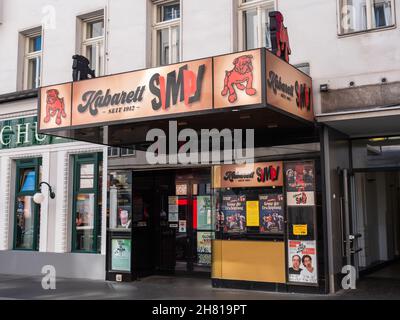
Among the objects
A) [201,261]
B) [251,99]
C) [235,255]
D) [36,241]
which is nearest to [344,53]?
[251,99]

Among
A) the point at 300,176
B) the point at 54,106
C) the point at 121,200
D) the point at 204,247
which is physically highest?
the point at 54,106

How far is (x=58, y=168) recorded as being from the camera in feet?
42.0

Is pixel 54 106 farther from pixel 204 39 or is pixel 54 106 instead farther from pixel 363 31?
pixel 363 31

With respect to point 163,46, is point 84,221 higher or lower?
lower

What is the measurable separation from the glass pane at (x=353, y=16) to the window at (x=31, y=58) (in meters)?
8.28

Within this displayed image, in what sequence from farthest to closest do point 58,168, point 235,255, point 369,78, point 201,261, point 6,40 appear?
point 6,40
point 58,168
point 201,261
point 235,255
point 369,78

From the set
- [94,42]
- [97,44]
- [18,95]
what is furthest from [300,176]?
[18,95]

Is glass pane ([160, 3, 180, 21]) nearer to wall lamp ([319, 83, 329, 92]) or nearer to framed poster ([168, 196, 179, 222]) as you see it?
wall lamp ([319, 83, 329, 92])

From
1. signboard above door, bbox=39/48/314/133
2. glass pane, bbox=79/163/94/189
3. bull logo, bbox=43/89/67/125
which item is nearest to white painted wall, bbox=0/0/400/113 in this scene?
signboard above door, bbox=39/48/314/133

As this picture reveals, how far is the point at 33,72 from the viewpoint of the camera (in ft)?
46.4

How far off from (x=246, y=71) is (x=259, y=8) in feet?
11.6

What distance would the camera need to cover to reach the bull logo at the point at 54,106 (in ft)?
30.9

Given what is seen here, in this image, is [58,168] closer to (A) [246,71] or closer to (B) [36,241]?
(B) [36,241]

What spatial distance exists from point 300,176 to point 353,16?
3.10 metres
